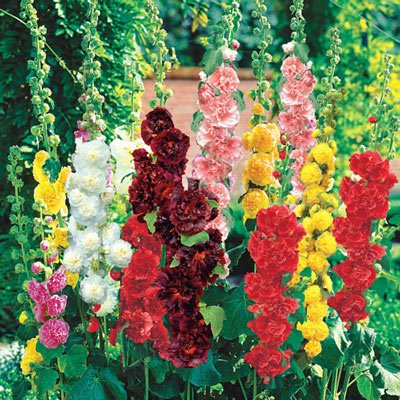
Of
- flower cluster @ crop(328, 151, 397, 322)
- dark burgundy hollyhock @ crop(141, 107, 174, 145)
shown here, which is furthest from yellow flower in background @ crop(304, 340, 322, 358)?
dark burgundy hollyhock @ crop(141, 107, 174, 145)

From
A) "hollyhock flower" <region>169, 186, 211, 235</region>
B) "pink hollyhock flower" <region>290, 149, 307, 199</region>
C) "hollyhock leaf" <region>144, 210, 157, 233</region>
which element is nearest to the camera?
"hollyhock flower" <region>169, 186, 211, 235</region>

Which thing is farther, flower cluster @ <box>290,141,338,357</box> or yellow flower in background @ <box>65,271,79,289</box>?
yellow flower in background @ <box>65,271,79,289</box>

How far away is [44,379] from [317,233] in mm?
874

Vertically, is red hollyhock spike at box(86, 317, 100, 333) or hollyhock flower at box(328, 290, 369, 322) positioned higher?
hollyhock flower at box(328, 290, 369, 322)

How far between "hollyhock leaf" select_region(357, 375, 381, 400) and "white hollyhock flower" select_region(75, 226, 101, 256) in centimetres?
93

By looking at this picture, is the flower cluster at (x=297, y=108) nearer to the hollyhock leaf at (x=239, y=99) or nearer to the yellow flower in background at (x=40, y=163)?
the hollyhock leaf at (x=239, y=99)

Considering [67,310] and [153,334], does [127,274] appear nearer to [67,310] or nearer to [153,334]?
[153,334]

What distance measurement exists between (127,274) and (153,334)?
19 cm

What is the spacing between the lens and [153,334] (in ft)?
7.24

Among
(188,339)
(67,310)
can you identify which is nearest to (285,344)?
(188,339)

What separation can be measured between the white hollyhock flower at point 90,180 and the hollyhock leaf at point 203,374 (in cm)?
56

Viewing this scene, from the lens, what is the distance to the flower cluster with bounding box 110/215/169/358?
2.13 meters

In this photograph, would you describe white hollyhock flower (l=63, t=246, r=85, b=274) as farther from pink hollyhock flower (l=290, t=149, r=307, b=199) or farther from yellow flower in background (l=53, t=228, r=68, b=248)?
pink hollyhock flower (l=290, t=149, r=307, b=199)

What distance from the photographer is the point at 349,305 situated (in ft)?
7.66
